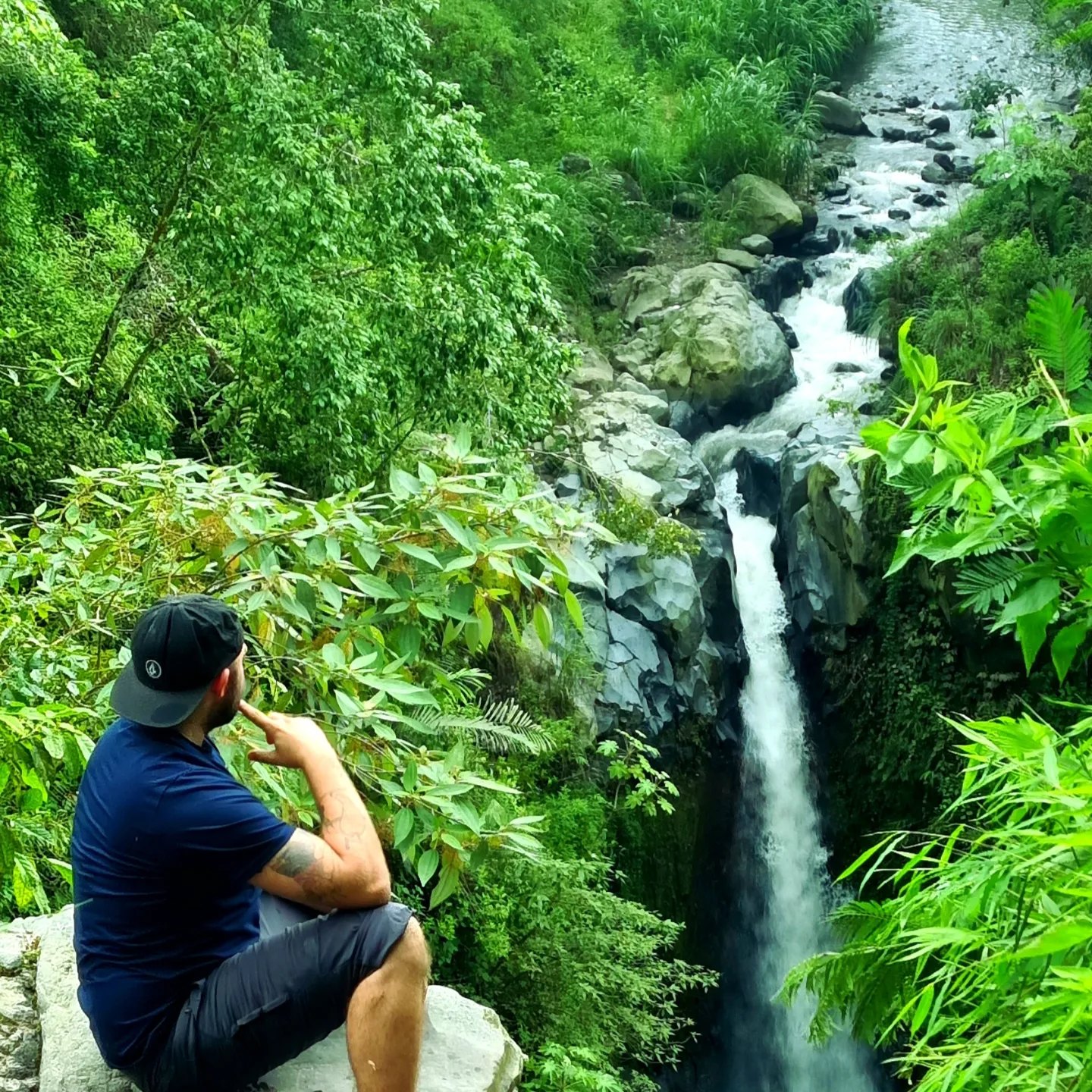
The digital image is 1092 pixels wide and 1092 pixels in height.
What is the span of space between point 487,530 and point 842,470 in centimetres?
705

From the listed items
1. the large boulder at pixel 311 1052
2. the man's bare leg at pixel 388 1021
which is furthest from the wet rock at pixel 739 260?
the man's bare leg at pixel 388 1021

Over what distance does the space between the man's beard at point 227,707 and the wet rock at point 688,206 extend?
13571mm

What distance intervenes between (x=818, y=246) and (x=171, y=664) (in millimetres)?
13467

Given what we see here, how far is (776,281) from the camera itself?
13375 mm

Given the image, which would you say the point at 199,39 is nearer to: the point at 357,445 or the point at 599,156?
the point at 357,445

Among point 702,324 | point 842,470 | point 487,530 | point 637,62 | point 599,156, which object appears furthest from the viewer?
point 637,62

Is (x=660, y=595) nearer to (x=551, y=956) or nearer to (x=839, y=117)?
(x=551, y=956)

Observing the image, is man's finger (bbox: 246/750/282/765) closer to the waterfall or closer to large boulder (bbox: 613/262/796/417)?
the waterfall

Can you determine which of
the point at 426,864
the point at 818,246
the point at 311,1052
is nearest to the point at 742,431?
the point at 818,246

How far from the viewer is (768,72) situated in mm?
16734

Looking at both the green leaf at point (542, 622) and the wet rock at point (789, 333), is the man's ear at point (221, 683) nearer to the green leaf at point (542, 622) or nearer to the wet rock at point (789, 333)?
the green leaf at point (542, 622)

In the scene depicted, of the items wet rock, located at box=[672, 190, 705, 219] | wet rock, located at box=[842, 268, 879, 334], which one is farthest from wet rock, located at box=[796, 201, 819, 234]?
wet rock, located at box=[842, 268, 879, 334]

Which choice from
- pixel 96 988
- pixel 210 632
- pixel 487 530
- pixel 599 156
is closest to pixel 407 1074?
pixel 96 988

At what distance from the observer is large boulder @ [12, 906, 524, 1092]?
2703mm
